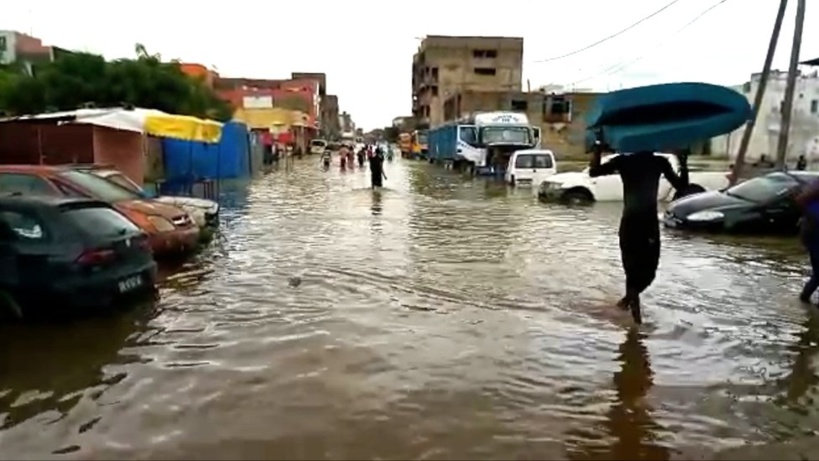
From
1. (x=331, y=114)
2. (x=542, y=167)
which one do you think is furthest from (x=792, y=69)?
(x=331, y=114)

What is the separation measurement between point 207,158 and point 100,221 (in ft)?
72.0

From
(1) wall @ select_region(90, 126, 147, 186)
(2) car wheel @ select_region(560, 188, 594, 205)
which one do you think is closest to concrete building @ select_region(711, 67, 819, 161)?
(2) car wheel @ select_region(560, 188, 594, 205)

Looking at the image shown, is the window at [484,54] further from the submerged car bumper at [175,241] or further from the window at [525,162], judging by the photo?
the submerged car bumper at [175,241]

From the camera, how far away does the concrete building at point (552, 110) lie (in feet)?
209

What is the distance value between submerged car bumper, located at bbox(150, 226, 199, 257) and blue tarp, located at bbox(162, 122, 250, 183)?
12.9 m

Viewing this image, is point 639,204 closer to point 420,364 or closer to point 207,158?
point 420,364

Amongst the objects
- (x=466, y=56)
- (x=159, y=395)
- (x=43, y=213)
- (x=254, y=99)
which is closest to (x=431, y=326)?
(x=159, y=395)

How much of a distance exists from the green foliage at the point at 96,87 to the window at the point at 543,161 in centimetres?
1356

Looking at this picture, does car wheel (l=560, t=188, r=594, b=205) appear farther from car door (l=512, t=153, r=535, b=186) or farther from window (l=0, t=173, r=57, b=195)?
window (l=0, t=173, r=57, b=195)

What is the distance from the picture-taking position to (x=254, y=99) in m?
80.5

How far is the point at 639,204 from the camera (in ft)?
24.7

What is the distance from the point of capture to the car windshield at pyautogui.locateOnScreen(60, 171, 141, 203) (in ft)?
35.8

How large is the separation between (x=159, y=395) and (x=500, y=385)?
2.50 metres

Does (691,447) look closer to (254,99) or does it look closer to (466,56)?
(254,99)
